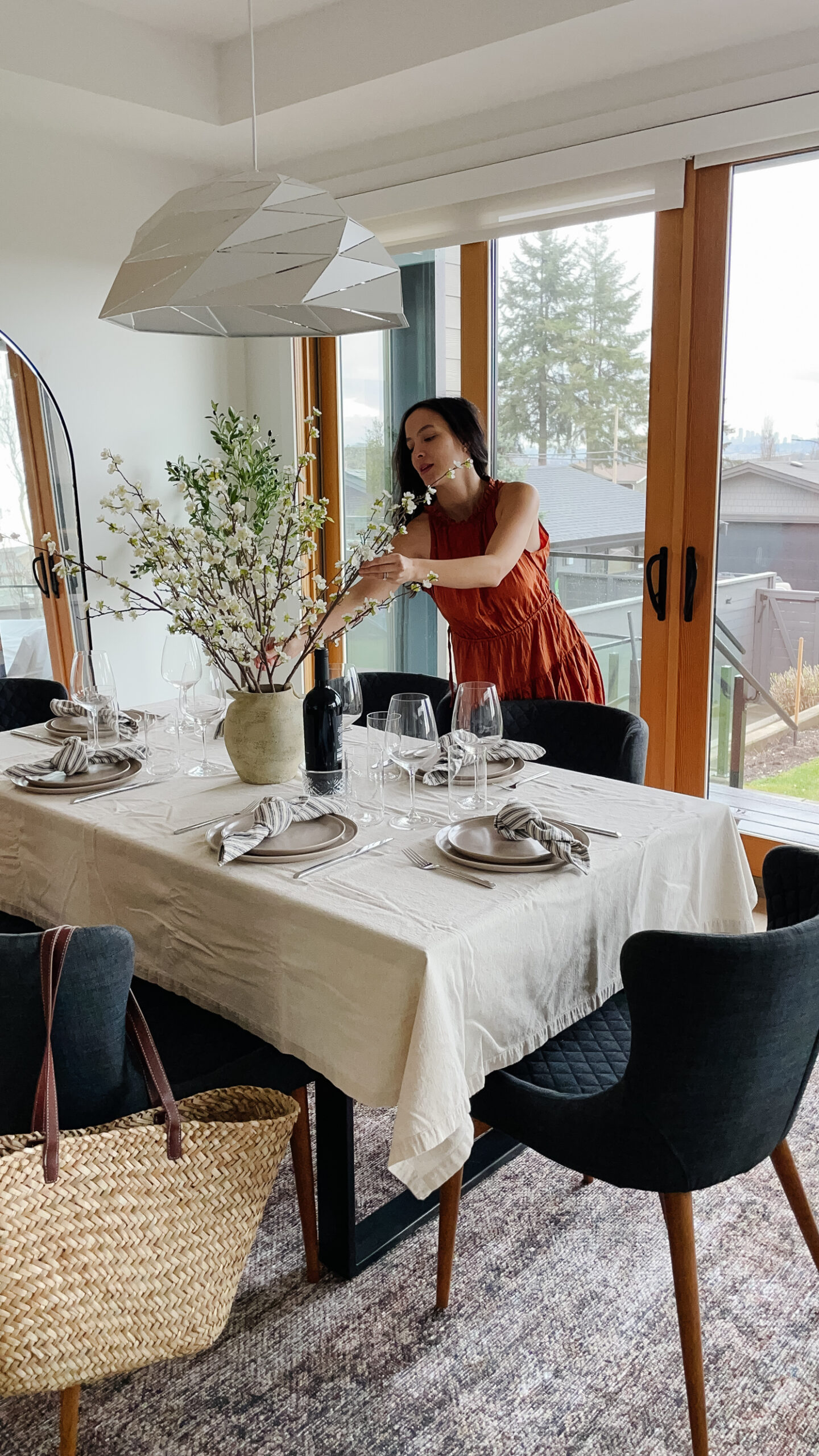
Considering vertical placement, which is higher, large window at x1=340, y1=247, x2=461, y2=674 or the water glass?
large window at x1=340, y1=247, x2=461, y2=674

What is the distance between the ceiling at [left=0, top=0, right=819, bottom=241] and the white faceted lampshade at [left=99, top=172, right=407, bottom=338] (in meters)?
1.45

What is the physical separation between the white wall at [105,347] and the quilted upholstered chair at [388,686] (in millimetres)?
1565

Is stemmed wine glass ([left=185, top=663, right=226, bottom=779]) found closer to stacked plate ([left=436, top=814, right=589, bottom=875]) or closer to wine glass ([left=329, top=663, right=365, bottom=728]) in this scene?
wine glass ([left=329, top=663, right=365, bottom=728])

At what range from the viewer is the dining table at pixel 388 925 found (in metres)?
1.43

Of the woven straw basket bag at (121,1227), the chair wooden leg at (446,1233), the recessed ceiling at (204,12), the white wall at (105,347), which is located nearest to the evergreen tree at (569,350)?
the recessed ceiling at (204,12)

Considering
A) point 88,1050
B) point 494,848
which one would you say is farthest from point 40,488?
point 88,1050

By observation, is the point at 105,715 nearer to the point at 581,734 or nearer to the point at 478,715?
the point at 478,715

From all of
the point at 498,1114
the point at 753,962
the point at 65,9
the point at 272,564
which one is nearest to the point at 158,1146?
the point at 498,1114

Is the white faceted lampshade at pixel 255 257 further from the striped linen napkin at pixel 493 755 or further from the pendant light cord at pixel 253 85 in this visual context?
the striped linen napkin at pixel 493 755

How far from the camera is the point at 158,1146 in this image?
141cm

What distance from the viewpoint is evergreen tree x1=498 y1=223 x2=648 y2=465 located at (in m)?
3.45

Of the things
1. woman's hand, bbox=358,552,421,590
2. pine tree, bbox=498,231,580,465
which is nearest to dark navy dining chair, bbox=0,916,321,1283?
woman's hand, bbox=358,552,421,590

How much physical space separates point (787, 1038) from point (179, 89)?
370 centimetres

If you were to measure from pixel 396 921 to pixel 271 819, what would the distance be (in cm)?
40
